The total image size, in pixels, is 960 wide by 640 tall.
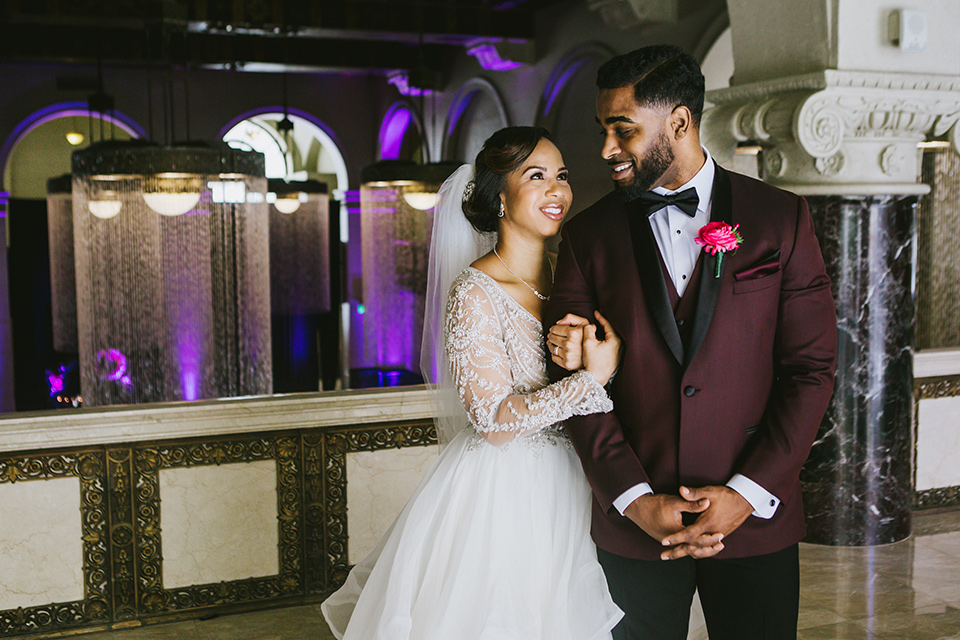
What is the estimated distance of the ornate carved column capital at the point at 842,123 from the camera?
3.77 metres

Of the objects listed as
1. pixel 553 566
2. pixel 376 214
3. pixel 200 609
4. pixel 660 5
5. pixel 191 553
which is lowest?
pixel 200 609

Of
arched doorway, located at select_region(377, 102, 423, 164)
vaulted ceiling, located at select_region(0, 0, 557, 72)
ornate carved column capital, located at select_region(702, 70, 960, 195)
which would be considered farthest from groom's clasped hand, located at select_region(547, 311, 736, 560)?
arched doorway, located at select_region(377, 102, 423, 164)

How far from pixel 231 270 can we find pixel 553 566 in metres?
6.40

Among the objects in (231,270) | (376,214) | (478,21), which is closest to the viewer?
(231,270)

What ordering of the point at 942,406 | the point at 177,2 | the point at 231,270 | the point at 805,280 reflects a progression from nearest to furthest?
the point at 805,280, the point at 942,406, the point at 177,2, the point at 231,270

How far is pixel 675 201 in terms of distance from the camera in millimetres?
1958

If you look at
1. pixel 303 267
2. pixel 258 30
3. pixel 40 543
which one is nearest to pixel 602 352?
pixel 40 543

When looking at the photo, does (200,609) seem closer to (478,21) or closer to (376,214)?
(478,21)

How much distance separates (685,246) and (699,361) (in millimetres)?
265

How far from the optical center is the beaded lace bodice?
2150 millimetres

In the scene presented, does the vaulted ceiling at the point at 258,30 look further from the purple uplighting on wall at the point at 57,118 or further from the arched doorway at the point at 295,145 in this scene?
the arched doorway at the point at 295,145

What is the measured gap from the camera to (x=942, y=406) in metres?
4.86

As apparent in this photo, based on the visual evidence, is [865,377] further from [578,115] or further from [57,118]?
[57,118]

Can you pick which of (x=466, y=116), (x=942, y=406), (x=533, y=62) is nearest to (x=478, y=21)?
(x=533, y=62)
